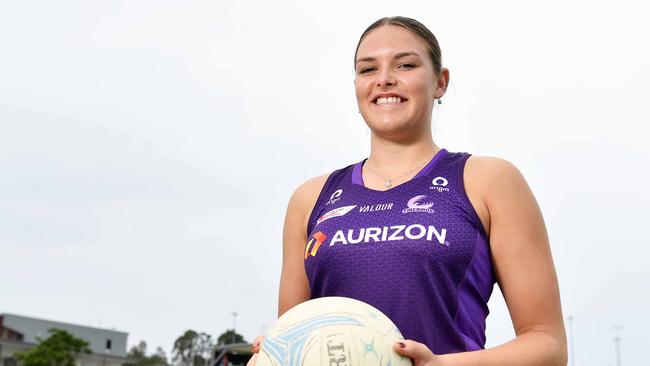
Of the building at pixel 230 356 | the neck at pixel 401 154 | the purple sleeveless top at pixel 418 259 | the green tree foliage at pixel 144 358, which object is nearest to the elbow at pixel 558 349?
the purple sleeveless top at pixel 418 259

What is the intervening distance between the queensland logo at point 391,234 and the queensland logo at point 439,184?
220 mm

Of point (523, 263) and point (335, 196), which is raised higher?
point (335, 196)

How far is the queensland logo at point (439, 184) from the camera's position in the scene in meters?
3.38

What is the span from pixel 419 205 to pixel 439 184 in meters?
0.14

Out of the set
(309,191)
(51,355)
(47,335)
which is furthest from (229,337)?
(309,191)

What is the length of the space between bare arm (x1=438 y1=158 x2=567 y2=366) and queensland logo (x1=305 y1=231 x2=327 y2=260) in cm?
72

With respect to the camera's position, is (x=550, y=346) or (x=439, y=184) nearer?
(x=550, y=346)

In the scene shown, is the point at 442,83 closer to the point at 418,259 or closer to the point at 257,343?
the point at 418,259

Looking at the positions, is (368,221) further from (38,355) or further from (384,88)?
(38,355)

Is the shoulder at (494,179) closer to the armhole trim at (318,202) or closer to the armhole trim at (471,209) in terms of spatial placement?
the armhole trim at (471,209)

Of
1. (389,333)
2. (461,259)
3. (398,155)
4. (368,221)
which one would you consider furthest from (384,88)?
(389,333)

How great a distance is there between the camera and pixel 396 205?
3.38 m

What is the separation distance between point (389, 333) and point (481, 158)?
1028 millimetres

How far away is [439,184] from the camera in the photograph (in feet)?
11.2
